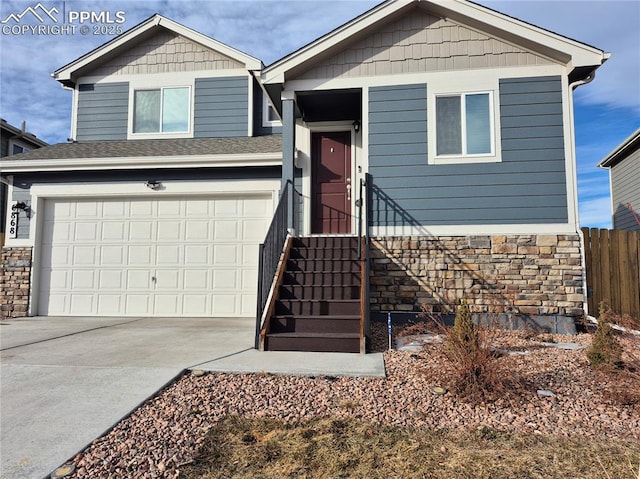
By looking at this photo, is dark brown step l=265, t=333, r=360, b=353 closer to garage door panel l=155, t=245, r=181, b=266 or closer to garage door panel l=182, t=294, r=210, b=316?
garage door panel l=182, t=294, r=210, b=316

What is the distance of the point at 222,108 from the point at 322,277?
230 inches

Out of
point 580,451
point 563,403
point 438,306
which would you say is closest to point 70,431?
point 580,451

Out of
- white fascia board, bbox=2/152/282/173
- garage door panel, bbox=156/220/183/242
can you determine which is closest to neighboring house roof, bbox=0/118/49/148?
white fascia board, bbox=2/152/282/173

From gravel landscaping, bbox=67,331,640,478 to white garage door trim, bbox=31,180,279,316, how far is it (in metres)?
4.33

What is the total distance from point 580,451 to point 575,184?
5048 millimetres

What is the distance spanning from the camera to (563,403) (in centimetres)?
323

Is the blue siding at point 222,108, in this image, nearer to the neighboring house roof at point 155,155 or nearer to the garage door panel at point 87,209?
the neighboring house roof at point 155,155

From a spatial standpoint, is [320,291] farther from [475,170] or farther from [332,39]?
[332,39]

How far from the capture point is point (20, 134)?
1363 cm

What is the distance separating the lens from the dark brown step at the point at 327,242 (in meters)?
6.58

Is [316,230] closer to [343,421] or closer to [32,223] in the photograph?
[343,421]

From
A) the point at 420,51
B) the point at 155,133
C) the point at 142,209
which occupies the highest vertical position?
the point at 420,51

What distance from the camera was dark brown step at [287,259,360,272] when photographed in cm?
603

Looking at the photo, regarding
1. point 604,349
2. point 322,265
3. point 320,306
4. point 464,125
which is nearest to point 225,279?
point 322,265
